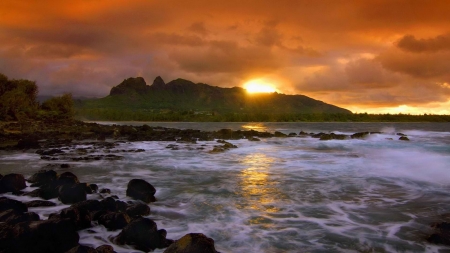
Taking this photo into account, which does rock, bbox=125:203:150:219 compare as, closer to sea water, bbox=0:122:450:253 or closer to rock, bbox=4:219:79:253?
sea water, bbox=0:122:450:253

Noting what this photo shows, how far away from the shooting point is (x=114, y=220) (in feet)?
22.2

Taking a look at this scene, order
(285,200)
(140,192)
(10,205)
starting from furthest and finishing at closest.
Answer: (285,200) → (140,192) → (10,205)

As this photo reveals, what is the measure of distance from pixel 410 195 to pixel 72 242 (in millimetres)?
9980

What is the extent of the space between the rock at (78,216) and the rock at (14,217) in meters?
0.53

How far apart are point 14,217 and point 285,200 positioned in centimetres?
673

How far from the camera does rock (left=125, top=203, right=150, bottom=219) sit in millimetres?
7608

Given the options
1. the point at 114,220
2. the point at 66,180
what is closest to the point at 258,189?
the point at 114,220

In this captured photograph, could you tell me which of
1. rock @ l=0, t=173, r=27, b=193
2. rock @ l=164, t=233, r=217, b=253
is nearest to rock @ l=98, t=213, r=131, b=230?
rock @ l=164, t=233, r=217, b=253

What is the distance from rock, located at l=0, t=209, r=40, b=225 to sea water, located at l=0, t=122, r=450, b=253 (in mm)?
953

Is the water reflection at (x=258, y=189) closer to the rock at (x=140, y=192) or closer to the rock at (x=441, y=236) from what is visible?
the rock at (x=140, y=192)

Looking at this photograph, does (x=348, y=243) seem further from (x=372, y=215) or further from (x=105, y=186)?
(x=105, y=186)

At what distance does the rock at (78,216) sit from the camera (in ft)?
21.6

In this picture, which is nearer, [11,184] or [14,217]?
[14,217]

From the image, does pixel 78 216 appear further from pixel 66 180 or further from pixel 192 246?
pixel 192 246
